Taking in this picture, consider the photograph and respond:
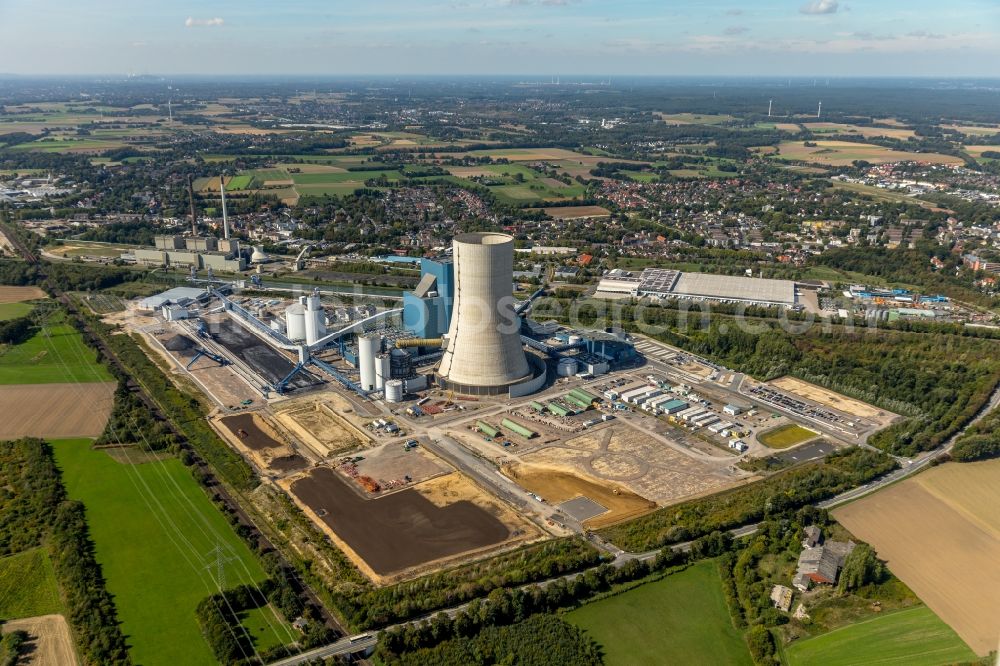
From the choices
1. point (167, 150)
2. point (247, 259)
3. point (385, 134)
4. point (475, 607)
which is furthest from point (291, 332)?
point (385, 134)

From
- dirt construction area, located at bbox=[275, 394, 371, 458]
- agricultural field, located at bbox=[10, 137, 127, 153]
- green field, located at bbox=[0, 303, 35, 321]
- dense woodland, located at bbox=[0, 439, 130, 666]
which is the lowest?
dense woodland, located at bbox=[0, 439, 130, 666]

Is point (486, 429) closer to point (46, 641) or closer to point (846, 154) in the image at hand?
point (46, 641)

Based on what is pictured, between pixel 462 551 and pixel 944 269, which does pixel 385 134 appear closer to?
pixel 944 269

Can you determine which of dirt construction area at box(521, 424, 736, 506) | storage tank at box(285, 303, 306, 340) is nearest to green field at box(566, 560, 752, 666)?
dirt construction area at box(521, 424, 736, 506)

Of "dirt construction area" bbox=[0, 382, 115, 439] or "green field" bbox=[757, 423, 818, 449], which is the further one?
"dirt construction area" bbox=[0, 382, 115, 439]

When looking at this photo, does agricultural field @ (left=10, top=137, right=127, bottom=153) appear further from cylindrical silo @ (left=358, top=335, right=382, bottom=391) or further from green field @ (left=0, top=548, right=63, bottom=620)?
green field @ (left=0, top=548, right=63, bottom=620)
